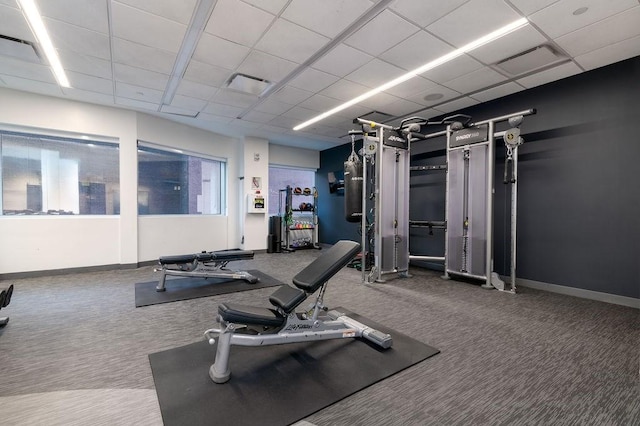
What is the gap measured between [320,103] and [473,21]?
267 cm

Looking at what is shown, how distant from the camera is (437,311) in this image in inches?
128

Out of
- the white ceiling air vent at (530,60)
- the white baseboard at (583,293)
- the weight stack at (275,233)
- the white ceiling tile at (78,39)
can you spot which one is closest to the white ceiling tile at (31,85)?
the white ceiling tile at (78,39)

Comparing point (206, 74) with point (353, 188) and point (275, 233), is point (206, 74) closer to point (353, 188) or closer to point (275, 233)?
point (353, 188)

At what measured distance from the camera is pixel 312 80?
4.06 m

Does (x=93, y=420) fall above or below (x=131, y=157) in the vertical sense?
below

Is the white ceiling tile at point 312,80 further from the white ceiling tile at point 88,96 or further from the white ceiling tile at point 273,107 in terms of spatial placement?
the white ceiling tile at point 88,96

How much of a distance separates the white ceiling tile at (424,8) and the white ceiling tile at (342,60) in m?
0.75

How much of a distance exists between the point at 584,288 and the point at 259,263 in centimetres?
553

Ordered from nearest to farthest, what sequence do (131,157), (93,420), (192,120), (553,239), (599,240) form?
(93,420)
(599,240)
(553,239)
(131,157)
(192,120)

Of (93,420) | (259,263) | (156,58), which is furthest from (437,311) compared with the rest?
(156,58)

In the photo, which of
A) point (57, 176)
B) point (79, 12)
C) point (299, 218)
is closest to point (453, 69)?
point (79, 12)

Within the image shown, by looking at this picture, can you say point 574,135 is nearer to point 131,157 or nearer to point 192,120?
point 192,120

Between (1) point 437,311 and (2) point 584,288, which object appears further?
(2) point 584,288

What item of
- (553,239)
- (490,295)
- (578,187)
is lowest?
(490,295)
